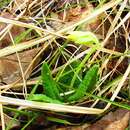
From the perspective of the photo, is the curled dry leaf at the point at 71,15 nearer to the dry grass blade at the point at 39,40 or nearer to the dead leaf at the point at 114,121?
the dry grass blade at the point at 39,40

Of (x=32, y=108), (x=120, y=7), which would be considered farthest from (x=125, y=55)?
(x=32, y=108)

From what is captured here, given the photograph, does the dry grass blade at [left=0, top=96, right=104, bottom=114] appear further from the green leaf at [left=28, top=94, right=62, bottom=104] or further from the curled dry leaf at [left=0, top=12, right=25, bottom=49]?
the curled dry leaf at [left=0, top=12, right=25, bottom=49]

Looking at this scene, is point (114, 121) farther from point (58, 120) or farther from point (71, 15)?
point (71, 15)

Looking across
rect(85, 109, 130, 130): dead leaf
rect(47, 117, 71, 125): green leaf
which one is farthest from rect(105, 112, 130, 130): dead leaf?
rect(47, 117, 71, 125): green leaf

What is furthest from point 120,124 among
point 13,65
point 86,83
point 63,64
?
point 13,65

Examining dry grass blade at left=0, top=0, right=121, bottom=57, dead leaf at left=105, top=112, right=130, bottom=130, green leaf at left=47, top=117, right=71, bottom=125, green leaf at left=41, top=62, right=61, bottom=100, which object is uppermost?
dry grass blade at left=0, top=0, right=121, bottom=57

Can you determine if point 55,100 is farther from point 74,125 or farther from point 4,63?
point 4,63
